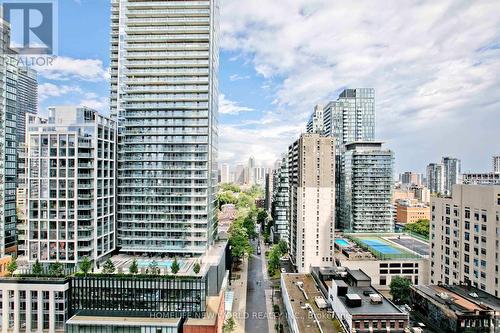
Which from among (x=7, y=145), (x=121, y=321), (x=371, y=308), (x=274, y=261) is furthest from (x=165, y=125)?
(x=371, y=308)

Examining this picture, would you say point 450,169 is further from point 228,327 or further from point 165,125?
point 228,327

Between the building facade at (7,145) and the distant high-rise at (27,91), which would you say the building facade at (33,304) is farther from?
the distant high-rise at (27,91)

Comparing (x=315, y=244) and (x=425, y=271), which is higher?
(x=315, y=244)

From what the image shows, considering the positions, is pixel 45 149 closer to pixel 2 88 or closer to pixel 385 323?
pixel 2 88

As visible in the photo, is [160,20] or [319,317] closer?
[319,317]

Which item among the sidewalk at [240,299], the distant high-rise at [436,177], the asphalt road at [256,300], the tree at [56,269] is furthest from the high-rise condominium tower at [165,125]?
the distant high-rise at [436,177]


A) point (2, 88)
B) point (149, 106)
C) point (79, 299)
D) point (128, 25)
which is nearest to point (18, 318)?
point (79, 299)
